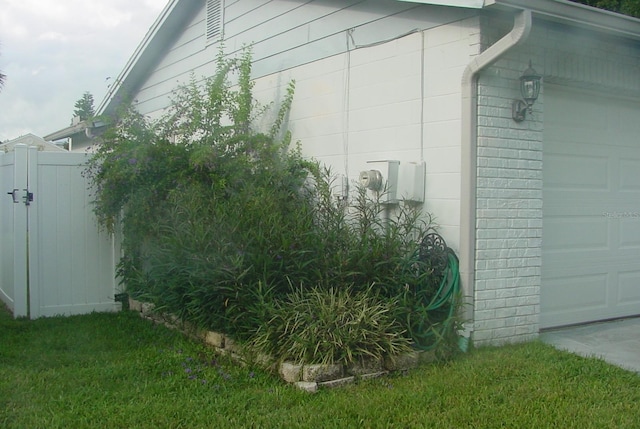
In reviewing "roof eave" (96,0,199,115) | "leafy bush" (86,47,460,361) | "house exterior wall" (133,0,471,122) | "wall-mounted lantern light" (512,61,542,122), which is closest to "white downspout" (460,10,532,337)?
"leafy bush" (86,47,460,361)

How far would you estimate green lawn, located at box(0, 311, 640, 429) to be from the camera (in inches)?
167

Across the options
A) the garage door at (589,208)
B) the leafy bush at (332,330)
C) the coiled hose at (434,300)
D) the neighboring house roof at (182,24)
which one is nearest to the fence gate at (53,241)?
the neighboring house roof at (182,24)

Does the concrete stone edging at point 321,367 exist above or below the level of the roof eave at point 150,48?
below

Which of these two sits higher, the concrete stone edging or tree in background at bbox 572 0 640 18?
tree in background at bbox 572 0 640 18

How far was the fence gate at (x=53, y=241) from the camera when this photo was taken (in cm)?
737

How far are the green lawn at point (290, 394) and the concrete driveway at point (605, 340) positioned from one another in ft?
0.99

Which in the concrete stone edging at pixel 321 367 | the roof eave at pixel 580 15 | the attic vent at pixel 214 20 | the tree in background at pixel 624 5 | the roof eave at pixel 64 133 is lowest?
the concrete stone edging at pixel 321 367

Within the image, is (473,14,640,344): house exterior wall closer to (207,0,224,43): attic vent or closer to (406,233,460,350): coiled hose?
(406,233,460,350): coiled hose

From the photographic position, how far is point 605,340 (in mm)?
6223

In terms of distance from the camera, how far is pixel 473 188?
18.6 ft

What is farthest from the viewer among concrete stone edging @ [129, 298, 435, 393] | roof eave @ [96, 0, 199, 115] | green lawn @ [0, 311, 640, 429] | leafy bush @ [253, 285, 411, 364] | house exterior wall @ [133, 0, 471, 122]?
roof eave @ [96, 0, 199, 115]

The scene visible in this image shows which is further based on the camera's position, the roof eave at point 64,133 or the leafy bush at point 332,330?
the roof eave at point 64,133

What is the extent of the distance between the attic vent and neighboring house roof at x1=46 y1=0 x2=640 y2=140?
41cm

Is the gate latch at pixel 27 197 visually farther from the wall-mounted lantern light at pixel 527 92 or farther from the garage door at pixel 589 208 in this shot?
the garage door at pixel 589 208
